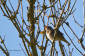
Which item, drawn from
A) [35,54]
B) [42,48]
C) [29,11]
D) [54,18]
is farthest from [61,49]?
[29,11]

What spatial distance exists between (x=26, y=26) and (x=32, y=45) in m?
0.35

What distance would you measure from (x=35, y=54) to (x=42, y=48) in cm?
22

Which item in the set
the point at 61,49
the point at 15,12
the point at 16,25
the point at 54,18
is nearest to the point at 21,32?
the point at 16,25

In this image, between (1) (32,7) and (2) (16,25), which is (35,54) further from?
(1) (32,7)

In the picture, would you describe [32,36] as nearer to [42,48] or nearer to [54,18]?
[42,48]

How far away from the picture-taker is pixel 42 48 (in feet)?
7.64

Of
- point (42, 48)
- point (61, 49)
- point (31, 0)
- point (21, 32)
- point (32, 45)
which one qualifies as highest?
point (31, 0)

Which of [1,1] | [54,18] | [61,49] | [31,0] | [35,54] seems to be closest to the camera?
[31,0]

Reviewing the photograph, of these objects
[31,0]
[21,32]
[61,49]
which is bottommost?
[61,49]

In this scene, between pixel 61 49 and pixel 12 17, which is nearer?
pixel 12 17

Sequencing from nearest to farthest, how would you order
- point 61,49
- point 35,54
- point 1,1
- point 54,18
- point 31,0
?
point 31,0, point 35,54, point 1,1, point 54,18, point 61,49

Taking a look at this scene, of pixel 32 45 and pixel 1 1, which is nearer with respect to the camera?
pixel 32 45

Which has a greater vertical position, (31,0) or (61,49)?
(31,0)

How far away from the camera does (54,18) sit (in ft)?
9.50
